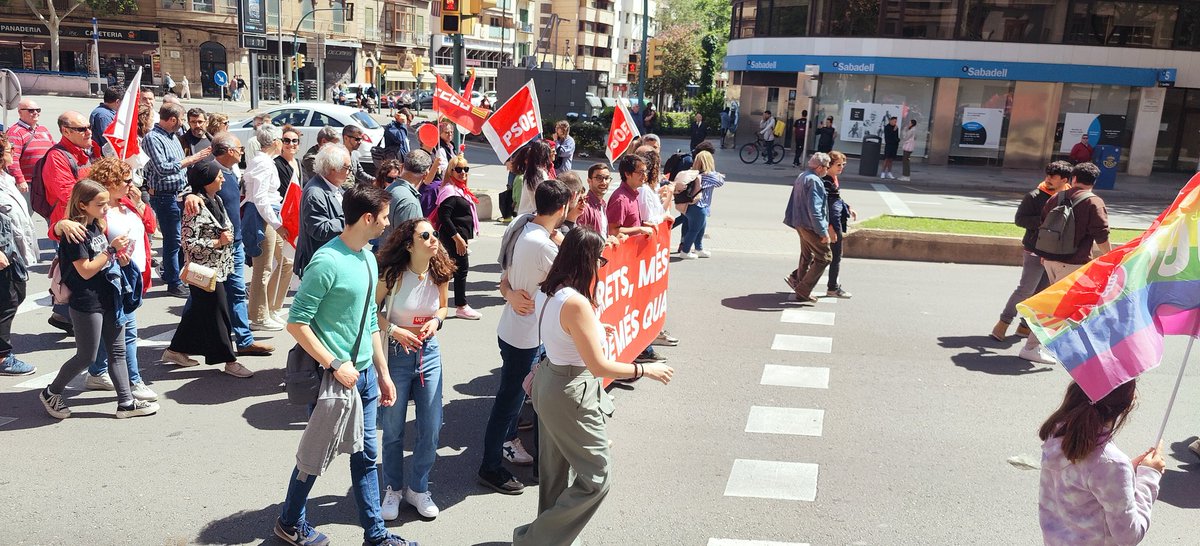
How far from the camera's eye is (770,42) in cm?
3475

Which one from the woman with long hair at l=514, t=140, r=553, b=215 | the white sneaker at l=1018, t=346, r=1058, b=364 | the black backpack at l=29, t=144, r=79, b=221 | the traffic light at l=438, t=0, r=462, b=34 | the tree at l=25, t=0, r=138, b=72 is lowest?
the white sneaker at l=1018, t=346, r=1058, b=364

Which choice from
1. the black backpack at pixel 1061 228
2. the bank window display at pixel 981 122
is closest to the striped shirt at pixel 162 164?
the black backpack at pixel 1061 228

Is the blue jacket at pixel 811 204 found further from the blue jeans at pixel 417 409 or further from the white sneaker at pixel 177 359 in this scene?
the white sneaker at pixel 177 359

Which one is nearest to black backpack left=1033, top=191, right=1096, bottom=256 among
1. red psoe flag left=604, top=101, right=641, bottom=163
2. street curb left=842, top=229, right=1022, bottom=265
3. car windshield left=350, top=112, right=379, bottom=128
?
street curb left=842, top=229, right=1022, bottom=265

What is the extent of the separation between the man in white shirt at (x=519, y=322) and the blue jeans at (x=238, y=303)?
3.10 m

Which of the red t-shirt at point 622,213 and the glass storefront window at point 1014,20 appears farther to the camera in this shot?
the glass storefront window at point 1014,20

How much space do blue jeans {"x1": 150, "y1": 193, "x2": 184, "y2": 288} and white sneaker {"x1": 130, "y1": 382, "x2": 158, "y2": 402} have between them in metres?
3.70

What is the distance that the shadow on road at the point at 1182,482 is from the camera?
570 centimetres

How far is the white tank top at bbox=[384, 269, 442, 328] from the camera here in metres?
4.84

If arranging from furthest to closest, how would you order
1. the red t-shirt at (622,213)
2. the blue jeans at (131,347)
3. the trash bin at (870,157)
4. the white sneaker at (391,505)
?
the trash bin at (870,157)
the red t-shirt at (622,213)
the blue jeans at (131,347)
the white sneaker at (391,505)

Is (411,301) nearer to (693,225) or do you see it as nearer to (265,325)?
(265,325)

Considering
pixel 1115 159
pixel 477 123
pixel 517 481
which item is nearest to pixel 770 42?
pixel 1115 159

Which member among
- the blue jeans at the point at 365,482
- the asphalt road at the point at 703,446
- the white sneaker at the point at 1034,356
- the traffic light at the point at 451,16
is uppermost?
Answer: the traffic light at the point at 451,16

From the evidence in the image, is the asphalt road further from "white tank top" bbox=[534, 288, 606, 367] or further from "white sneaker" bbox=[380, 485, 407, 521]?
"white tank top" bbox=[534, 288, 606, 367]
